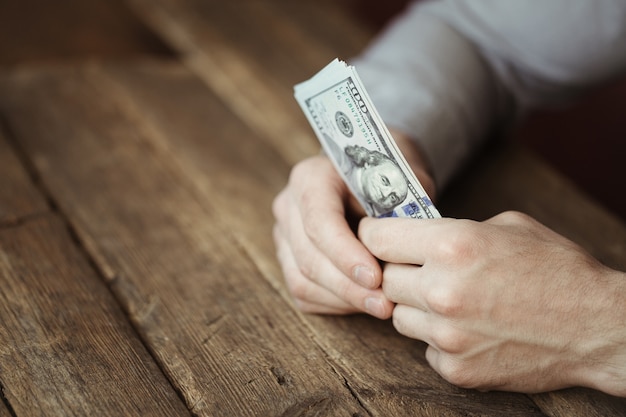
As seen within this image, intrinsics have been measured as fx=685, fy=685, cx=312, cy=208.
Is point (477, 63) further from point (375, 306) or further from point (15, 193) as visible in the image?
point (15, 193)

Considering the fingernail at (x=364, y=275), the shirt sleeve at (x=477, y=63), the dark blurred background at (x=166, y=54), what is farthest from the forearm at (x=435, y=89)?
the dark blurred background at (x=166, y=54)

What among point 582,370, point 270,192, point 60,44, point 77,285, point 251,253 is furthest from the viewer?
point 60,44

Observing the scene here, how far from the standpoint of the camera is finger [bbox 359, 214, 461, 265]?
635mm

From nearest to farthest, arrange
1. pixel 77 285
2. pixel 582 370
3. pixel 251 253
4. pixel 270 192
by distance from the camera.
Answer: pixel 582 370, pixel 77 285, pixel 251 253, pixel 270 192

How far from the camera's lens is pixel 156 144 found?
1058 millimetres

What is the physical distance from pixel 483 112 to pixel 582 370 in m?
0.47

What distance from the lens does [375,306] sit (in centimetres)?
71

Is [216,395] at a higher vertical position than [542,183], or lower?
lower

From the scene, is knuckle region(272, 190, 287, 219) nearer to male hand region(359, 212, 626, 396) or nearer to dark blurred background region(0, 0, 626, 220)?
male hand region(359, 212, 626, 396)

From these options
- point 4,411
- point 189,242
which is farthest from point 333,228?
point 4,411

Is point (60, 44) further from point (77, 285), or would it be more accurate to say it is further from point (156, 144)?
point (77, 285)

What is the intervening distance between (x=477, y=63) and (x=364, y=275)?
0.47 m

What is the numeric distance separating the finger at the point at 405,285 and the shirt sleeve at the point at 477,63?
0.27 m

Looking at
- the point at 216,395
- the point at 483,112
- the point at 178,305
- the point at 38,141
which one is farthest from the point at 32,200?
the point at 483,112
